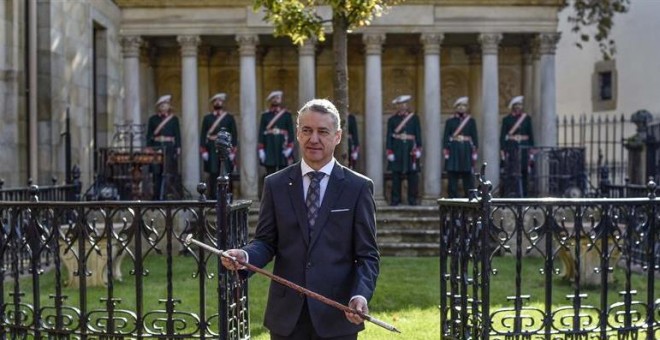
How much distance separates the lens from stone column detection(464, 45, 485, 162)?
70.2 ft

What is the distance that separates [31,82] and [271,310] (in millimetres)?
14978

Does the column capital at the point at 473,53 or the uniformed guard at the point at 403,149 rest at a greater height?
the column capital at the point at 473,53

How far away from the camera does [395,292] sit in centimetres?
1203

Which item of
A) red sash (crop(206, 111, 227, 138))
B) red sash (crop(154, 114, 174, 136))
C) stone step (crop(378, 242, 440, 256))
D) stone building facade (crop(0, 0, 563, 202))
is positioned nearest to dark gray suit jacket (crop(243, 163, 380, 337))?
stone step (crop(378, 242, 440, 256))

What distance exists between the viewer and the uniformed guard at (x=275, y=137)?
1928cm

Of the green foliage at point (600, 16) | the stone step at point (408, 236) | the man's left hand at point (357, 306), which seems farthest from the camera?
the green foliage at point (600, 16)

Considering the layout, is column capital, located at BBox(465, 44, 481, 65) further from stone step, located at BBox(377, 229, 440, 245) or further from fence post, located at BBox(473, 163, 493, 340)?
fence post, located at BBox(473, 163, 493, 340)

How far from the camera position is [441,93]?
71.2ft

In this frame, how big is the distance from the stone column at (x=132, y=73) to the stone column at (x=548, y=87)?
8.57 m

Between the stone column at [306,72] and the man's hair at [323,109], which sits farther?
the stone column at [306,72]

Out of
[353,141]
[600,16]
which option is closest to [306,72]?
[353,141]

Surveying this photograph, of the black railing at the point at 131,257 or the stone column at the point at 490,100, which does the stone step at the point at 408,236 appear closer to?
the stone column at the point at 490,100

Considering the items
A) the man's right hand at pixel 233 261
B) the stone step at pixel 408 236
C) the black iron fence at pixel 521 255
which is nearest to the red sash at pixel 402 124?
the stone step at pixel 408 236

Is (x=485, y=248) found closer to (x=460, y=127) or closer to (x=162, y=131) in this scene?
(x=460, y=127)
